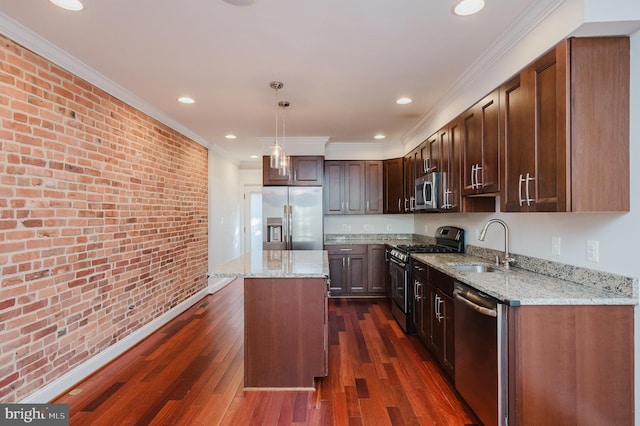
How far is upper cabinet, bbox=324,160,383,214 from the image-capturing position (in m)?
5.32

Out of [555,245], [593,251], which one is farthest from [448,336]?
[593,251]

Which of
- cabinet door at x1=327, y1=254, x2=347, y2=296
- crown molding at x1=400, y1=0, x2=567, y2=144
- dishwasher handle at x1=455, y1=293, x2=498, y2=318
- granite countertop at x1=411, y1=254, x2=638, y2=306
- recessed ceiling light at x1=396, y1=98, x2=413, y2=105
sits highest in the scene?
recessed ceiling light at x1=396, y1=98, x2=413, y2=105

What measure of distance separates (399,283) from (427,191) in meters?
1.14

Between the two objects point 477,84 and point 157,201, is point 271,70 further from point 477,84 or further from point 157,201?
point 157,201

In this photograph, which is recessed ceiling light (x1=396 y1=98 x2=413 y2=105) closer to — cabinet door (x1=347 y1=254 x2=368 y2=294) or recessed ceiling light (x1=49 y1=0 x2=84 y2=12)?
cabinet door (x1=347 y1=254 x2=368 y2=294)

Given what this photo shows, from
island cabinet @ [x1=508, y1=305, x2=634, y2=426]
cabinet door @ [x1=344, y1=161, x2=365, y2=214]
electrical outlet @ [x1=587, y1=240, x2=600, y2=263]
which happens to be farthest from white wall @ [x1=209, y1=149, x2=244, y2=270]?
electrical outlet @ [x1=587, y1=240, x2=600, y2=263]

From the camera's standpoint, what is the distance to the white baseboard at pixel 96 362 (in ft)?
7.28

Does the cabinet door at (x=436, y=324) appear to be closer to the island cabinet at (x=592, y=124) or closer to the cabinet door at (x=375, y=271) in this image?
the island cabinet at (x=592, y=124)

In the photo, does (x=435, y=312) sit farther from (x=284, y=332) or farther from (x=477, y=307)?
(x=284, y=332)

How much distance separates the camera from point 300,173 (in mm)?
5004

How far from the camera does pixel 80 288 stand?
101 inches

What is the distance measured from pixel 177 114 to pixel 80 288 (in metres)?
2.24

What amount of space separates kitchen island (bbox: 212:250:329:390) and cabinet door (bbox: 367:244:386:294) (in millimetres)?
2656

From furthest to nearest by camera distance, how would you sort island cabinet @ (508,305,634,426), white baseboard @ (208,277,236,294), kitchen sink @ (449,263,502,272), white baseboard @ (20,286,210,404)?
white baseboard @ (208,277,236,294)
kitchen sink @ (449,263,502,272)
white baseboard @ (20,286,210,404)
island cabinet @ (508,305,634,426)
